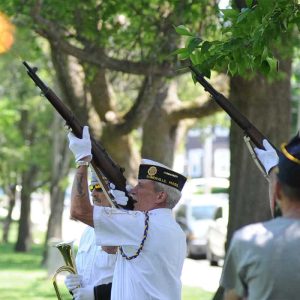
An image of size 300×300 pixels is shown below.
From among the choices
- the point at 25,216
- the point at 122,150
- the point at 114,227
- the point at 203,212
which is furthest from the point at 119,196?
the point at 25,216

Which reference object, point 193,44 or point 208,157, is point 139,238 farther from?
point 208,157

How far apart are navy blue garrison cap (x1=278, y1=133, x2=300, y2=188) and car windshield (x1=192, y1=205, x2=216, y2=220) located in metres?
24.8

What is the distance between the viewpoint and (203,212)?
94.6 feet


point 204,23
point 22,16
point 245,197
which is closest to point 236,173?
point 245,197

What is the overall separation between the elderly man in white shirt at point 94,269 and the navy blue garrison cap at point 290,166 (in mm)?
2349

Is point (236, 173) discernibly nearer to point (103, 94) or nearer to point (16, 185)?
point (103, 94)

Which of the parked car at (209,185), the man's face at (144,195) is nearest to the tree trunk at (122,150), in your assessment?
the man's face at (144,195)

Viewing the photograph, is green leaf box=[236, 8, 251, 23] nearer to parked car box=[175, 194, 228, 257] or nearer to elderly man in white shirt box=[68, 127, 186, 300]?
elderly man in white shirt box=[68, 127, 186, 300]

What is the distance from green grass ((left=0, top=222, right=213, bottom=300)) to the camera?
1576 centimetres

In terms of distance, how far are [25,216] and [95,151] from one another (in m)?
27.0

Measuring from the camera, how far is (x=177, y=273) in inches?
211

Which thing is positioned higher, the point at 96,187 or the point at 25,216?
the point at 25,216

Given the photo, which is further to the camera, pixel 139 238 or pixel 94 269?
pixel 94 269

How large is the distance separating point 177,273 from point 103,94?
9.47m
